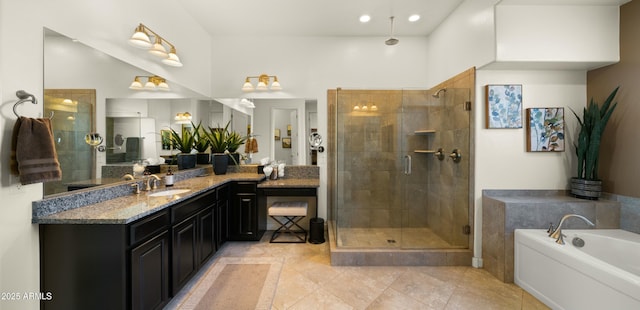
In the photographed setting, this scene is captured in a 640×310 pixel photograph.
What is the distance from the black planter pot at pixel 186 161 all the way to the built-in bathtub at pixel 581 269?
372cm

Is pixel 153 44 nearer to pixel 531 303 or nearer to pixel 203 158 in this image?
pixel 203 158

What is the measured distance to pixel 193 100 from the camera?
335 centimetres

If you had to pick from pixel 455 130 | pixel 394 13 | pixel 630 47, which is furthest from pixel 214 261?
pixel 630 47

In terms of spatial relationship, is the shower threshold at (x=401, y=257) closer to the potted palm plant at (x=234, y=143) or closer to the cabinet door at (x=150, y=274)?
the cabinet door at (x=150, y=274)

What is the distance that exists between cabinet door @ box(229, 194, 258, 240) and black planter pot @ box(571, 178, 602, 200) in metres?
3.50

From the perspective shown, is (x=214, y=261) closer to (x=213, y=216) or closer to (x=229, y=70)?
(x=213, y=216)

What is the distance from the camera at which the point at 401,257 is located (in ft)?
9.12

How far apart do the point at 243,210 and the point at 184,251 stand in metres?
1.11

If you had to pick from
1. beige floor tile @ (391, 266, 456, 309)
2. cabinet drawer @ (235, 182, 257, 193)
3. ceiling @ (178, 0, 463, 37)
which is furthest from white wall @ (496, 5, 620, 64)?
cabinet drawer @ (235, 182, 257, 193)

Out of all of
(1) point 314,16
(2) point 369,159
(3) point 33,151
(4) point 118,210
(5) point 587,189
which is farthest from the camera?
(2) point 369,159

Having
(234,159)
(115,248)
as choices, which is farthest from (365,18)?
(115,248)

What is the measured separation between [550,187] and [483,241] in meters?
0.89

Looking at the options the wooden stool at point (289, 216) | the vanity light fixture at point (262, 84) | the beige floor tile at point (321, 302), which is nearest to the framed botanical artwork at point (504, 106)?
the beige floor tile at point (321, 302)

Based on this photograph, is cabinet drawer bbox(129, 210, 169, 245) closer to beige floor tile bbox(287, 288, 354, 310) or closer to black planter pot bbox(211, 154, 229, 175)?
beige floor tile bbox(287, 288, 354, 310)
